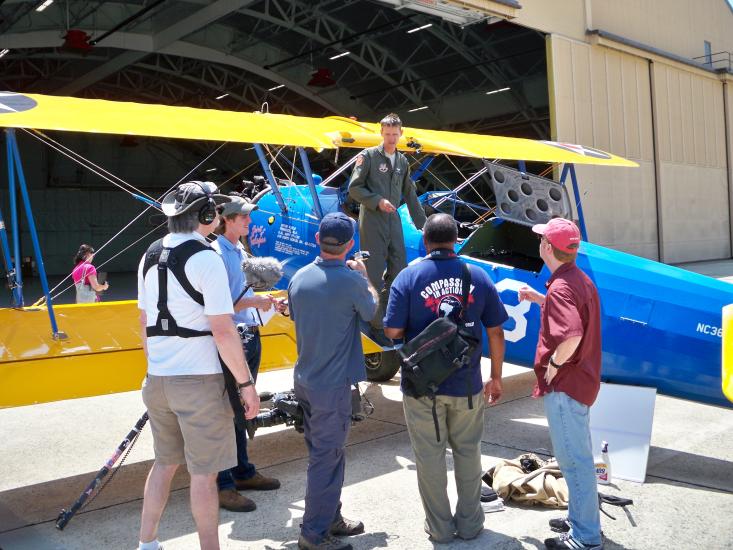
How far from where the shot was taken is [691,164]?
80.5 ft

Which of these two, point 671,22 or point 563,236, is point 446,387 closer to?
point 563,236

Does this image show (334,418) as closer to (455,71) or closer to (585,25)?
(585,25)

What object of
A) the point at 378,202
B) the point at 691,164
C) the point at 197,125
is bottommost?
the point at 378,202

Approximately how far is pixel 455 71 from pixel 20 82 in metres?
18.1

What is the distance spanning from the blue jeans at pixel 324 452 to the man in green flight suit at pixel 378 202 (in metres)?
1.92

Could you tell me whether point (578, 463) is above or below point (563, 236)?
below

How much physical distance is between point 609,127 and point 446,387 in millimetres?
19005

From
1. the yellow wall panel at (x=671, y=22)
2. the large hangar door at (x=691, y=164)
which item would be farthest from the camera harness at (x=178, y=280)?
the large hangar door at (x=691, y=164)

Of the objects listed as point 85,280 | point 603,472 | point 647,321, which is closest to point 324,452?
point 603,472

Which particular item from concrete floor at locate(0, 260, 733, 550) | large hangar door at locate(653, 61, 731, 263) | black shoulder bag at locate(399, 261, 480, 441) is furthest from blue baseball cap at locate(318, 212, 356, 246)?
large hangar door at locate(653, 61, 731, 263)

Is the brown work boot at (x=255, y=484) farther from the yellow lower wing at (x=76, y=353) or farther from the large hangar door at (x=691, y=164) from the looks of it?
the large hangar door at (x=691, y=164)

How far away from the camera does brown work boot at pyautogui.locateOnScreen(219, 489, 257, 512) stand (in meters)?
4.27

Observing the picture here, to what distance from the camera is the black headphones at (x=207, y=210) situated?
3.30 meters

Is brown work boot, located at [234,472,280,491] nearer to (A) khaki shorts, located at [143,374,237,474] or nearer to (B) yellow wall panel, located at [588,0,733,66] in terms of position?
(A) khaki shorts, located at [143,374,237,474]
